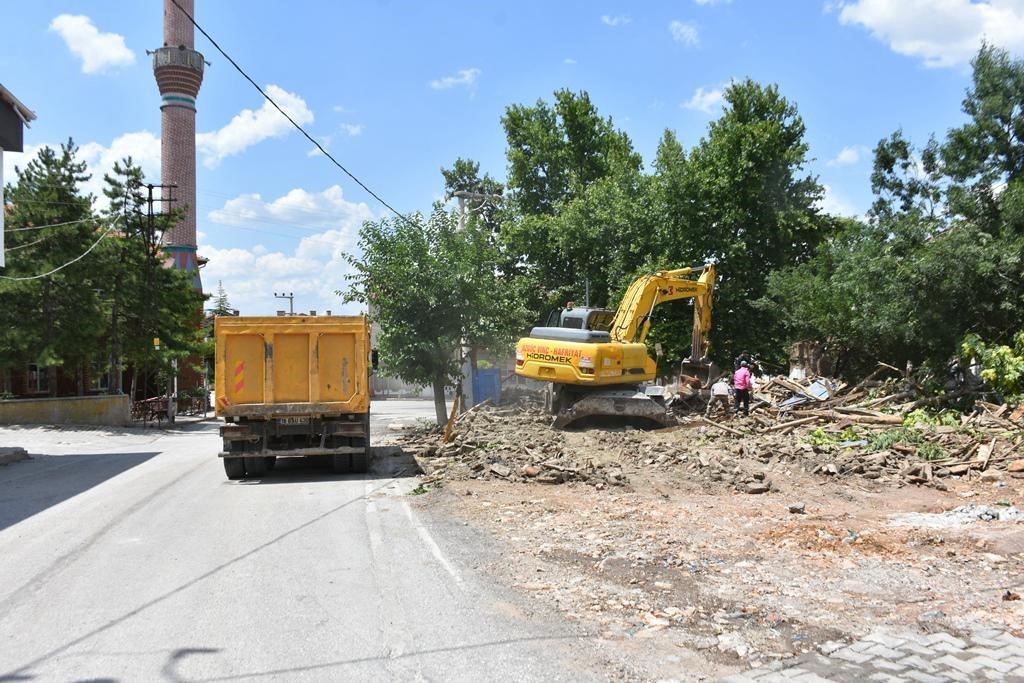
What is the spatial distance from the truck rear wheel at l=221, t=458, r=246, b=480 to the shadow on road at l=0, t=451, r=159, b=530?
219 cm

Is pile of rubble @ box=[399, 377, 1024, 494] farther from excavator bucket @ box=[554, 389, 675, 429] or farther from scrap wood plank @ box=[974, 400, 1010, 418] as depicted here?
excavator bucket @ box=[554, 389, 675, 429]

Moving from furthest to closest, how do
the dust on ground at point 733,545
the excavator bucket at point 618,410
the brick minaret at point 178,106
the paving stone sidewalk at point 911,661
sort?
the brick minaret at point 178,106
the excavator bucket at point 618,410
the dust on ground at point 733,545
the paving stone sidewalk at point 911,661

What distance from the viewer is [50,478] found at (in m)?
14.6

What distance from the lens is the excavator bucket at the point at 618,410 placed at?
17781 mm

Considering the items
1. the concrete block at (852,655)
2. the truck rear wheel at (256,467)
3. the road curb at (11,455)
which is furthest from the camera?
the road curb at (11,455)

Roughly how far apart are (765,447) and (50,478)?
12.8 meters

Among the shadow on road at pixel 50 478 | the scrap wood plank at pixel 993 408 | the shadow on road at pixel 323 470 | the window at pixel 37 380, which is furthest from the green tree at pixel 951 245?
the window at pixel 37 380

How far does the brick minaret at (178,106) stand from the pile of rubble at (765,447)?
44981 millimetres

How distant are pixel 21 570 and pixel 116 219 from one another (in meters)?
26.8

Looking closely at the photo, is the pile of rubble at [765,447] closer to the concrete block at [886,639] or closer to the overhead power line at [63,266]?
the concrete block at [886,639]

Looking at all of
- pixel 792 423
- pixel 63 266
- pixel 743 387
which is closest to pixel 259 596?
pixel 792 423

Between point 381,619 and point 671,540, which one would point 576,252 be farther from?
point 381,619

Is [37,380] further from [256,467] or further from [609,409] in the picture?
[609,409]

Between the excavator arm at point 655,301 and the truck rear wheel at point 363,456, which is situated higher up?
the excavator arm at point 655,301
